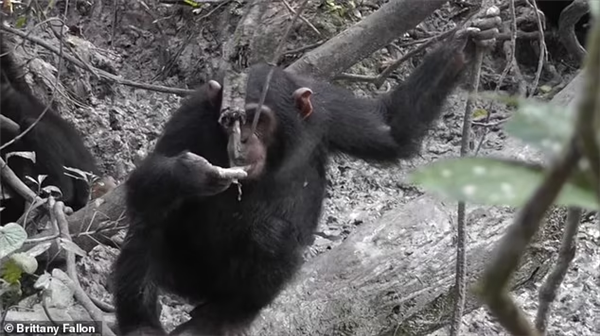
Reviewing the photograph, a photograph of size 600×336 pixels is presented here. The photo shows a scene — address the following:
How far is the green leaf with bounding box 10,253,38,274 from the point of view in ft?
9.41

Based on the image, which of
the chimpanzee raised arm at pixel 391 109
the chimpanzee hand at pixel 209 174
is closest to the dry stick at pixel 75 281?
the chimpanzee hand at pixel 209 174

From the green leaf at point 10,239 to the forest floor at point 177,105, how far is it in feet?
4.57

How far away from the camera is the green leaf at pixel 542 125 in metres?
0.57

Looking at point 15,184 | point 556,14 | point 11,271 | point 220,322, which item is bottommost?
point 556,14

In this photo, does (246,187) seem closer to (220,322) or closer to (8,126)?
(220,322)

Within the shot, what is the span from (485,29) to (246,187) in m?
1.00

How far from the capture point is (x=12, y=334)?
2926mm

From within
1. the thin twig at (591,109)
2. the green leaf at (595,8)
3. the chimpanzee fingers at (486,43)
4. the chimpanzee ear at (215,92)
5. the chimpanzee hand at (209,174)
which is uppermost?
the thin twig at (591,109)

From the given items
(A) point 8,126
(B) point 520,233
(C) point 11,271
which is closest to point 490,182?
(B) point 520,233

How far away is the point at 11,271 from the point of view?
289 centimetres

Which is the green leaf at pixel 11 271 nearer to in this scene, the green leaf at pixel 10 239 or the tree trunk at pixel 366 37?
the green leaf at pixel 10 239

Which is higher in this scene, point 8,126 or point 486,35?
point 486,35

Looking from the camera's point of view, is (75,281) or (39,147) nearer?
(75,281)

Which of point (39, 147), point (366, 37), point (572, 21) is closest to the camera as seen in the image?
point (366, 37)
